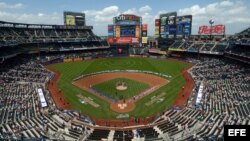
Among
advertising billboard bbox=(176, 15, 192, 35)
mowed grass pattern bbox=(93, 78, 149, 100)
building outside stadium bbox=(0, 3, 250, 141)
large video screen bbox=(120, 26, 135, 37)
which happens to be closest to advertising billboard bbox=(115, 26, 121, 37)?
building outside stadium bbox=(0, 3, 250, 141)

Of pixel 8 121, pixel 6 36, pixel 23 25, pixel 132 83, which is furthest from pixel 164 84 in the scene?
pixel 23 25

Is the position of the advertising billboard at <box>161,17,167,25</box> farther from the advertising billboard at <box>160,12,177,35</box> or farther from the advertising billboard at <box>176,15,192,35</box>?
the advertising billboard at <box>176,15,192,35</box>

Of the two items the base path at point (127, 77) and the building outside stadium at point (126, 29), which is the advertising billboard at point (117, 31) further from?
the base path at point (127, 77)

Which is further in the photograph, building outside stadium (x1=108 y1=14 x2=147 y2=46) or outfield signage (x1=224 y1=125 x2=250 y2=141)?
building outside stadium (x1=108 y1=14 x2=147 y2=46)

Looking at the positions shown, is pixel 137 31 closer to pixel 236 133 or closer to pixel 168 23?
pixel 168 23

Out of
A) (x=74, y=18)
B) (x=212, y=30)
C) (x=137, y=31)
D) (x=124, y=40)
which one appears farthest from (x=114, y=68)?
(x=74, y=18)
